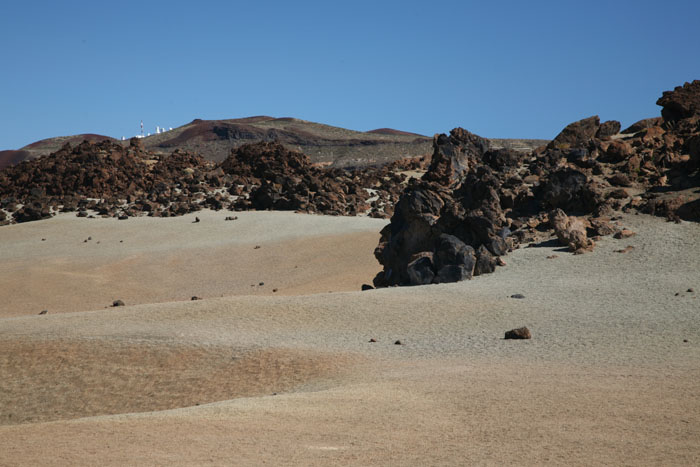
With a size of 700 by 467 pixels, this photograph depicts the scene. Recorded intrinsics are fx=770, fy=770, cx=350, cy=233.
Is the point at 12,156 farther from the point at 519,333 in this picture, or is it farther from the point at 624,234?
the point at 519,333

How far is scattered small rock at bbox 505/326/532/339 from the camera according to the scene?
11984 mm

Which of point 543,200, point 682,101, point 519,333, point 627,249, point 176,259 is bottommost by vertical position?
point 519,333

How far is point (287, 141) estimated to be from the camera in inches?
3561

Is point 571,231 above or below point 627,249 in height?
above

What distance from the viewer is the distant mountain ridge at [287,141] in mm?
73625

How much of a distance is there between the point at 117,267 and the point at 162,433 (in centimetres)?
1959

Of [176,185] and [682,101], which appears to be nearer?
[682,101]

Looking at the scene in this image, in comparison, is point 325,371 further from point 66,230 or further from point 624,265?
point 66,230

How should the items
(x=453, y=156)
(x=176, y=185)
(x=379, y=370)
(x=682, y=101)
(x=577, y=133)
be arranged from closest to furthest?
(x=379, y=370), (x=682, y=101), (x=577, y=133), (x=453, y=156), (x=176, y=185)

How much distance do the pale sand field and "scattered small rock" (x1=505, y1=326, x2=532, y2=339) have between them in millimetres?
224

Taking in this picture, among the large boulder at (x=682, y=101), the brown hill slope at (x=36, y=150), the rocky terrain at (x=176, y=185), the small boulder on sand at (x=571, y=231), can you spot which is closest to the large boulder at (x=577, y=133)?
the large boulder at (x=682, y=101)

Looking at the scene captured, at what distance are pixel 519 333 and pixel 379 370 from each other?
2739 mm

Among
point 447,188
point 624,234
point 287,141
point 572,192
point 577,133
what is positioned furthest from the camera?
point 287,141

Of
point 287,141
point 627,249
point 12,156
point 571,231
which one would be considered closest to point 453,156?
point 571,231
